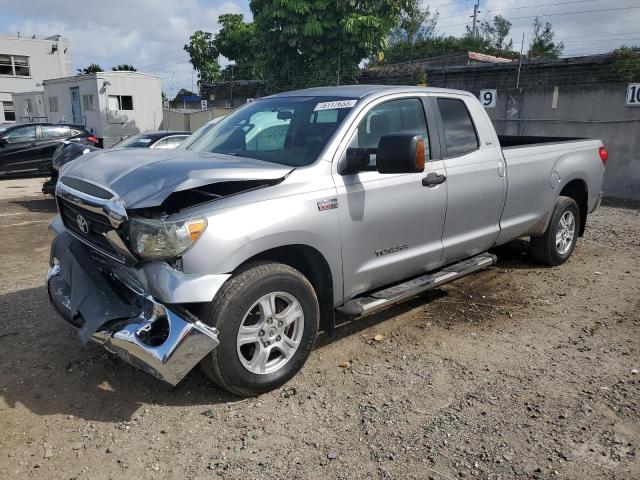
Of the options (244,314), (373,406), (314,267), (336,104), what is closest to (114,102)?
(336,104)

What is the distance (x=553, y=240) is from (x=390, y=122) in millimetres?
2891

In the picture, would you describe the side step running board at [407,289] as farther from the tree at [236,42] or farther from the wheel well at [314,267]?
the tree at [236,42]

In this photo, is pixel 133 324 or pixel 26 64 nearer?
pixel 133 324

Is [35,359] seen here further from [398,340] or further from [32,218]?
[32,218]

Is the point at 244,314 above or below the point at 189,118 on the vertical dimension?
below

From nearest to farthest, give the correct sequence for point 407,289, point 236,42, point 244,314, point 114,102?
point 244,314 < point 407,289 < point 114,102 < point 236,42

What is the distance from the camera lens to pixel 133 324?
9.94 ft

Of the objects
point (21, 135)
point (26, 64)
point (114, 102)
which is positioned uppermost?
point (26, 64)

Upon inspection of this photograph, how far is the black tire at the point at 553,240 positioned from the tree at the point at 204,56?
27172mm

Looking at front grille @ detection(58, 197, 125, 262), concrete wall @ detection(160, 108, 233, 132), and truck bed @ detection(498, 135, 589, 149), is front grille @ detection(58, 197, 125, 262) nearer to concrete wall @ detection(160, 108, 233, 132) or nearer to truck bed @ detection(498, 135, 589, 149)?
truck bed @ detection(498, 135, 589, 149)

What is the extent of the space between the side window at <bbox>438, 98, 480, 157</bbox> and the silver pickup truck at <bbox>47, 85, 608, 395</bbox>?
0.05ft

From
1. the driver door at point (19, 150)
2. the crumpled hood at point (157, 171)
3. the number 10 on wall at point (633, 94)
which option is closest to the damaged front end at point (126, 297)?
the crumpled hood at point (157, 171)

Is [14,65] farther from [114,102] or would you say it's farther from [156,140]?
[156,140]

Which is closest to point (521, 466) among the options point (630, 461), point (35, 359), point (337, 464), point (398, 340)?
point (630, 461)
